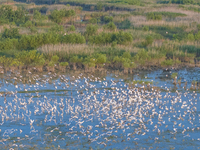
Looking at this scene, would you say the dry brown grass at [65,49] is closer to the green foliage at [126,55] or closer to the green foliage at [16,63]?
the green foliage at [126,55]

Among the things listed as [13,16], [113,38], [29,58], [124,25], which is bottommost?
Result: [29,58]

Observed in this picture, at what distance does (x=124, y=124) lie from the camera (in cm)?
1186

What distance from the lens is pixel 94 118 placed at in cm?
1274

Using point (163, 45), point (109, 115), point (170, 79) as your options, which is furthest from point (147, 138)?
point (163, 45)

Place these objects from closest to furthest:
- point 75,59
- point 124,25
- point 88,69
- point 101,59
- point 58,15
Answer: point 88,69 < point 101,59 < point 75,59 < point 124,25 < point 58,15

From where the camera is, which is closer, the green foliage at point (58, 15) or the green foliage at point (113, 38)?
the green foliage at point (113, 38)

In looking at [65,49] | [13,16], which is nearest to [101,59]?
[65,49]

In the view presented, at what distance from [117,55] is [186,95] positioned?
25.5ft

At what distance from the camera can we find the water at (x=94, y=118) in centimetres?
1071

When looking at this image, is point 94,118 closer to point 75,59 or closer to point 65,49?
point 75,59

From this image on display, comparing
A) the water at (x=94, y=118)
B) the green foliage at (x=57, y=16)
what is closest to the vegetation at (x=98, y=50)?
the water at (x=94, y=118)

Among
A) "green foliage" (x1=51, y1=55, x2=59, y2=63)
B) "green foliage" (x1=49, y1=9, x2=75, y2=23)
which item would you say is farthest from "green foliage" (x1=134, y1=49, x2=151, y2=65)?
"green foliage" (x1=49, y1=9, x2=75, y2=23)

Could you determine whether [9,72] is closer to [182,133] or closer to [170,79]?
[170,79]

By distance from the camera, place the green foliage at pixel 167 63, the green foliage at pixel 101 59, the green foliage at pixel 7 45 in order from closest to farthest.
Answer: the green foliage at pixel 101 59, the green foliage at pixel 167 63, the green foliage at pixel 7 45
